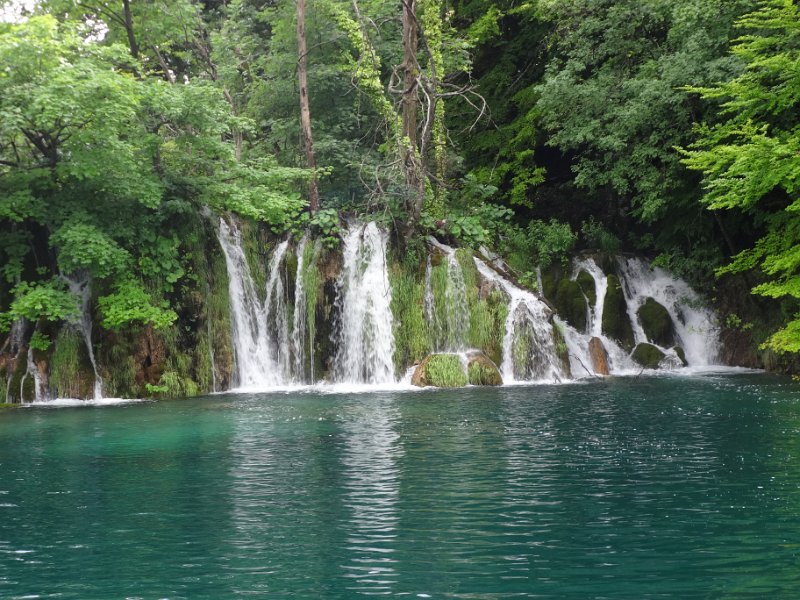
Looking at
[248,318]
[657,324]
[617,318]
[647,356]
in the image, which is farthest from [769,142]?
[248,318]

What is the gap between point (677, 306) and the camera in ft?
76.1

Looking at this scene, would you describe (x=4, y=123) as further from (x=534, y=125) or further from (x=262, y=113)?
(x=534, y=125)

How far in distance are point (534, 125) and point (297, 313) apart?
987 cm

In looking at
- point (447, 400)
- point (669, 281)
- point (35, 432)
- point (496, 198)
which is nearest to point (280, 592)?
point (35, 432)

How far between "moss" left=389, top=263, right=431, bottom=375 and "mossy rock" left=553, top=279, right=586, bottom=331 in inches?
157

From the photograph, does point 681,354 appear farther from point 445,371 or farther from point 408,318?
point 408,318

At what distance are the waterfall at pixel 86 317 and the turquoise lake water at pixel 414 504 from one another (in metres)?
4.57

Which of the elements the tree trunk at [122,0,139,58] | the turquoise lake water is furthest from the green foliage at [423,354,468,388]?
the tree trunk at [122,0,139,58]

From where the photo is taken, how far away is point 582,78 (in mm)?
24031

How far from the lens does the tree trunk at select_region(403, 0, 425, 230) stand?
22.1m

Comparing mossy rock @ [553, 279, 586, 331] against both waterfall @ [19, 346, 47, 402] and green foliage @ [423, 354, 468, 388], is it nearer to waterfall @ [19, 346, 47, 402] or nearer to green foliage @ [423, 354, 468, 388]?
green foliage @ [423, 354, 468, 388]

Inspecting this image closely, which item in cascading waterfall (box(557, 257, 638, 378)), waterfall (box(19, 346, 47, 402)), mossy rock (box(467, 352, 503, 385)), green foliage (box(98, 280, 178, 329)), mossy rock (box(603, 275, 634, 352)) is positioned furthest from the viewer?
mossy rock (box(603, 275, 634, 352))

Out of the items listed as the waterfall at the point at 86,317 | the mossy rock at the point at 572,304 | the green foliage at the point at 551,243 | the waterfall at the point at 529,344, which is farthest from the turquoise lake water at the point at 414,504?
the green foliage at the point at 551,243

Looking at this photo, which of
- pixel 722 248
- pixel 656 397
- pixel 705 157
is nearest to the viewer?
pixel 656 397
